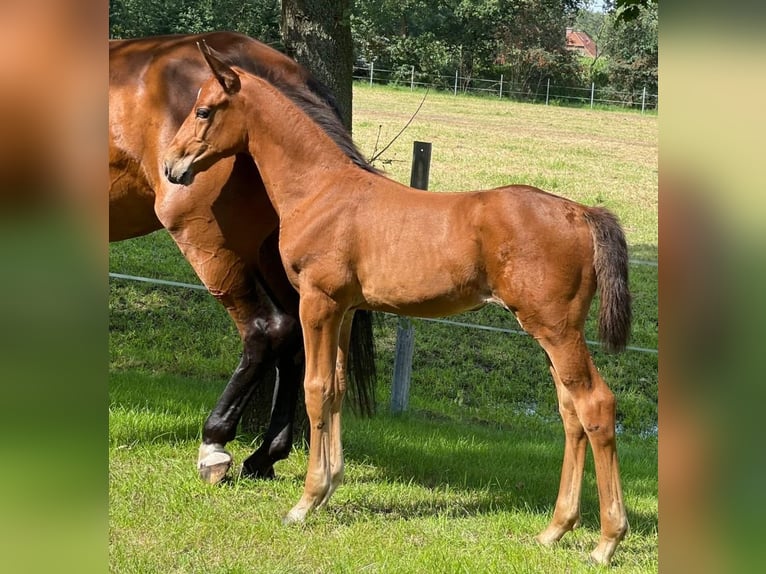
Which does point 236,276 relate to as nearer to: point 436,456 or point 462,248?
point 462,248

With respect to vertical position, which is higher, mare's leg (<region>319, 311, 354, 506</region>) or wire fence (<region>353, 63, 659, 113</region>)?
wire fence (<region>353, 63, 659, 113</region>)

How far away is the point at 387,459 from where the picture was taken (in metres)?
5.08

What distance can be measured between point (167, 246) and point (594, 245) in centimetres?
846

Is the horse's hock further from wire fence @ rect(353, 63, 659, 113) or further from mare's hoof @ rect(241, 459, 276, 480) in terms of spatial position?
wire fence @ rect(353, 63, 659, 113)

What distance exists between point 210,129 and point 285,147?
0.34 metres

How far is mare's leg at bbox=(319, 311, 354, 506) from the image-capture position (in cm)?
394

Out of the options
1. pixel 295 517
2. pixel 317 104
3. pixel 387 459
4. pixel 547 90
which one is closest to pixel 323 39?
pixel 317 104

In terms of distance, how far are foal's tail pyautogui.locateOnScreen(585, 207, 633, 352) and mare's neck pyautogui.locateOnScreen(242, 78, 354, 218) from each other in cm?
121

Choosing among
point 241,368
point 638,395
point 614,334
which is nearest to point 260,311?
point 241,368

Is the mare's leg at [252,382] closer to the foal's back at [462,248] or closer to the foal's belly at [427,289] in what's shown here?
the foal's back at [462,248]

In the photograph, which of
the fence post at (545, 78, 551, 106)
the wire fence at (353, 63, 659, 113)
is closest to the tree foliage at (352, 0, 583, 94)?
the wire fence at (353, 63, 659, 113)

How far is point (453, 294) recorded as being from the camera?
3512 mm
